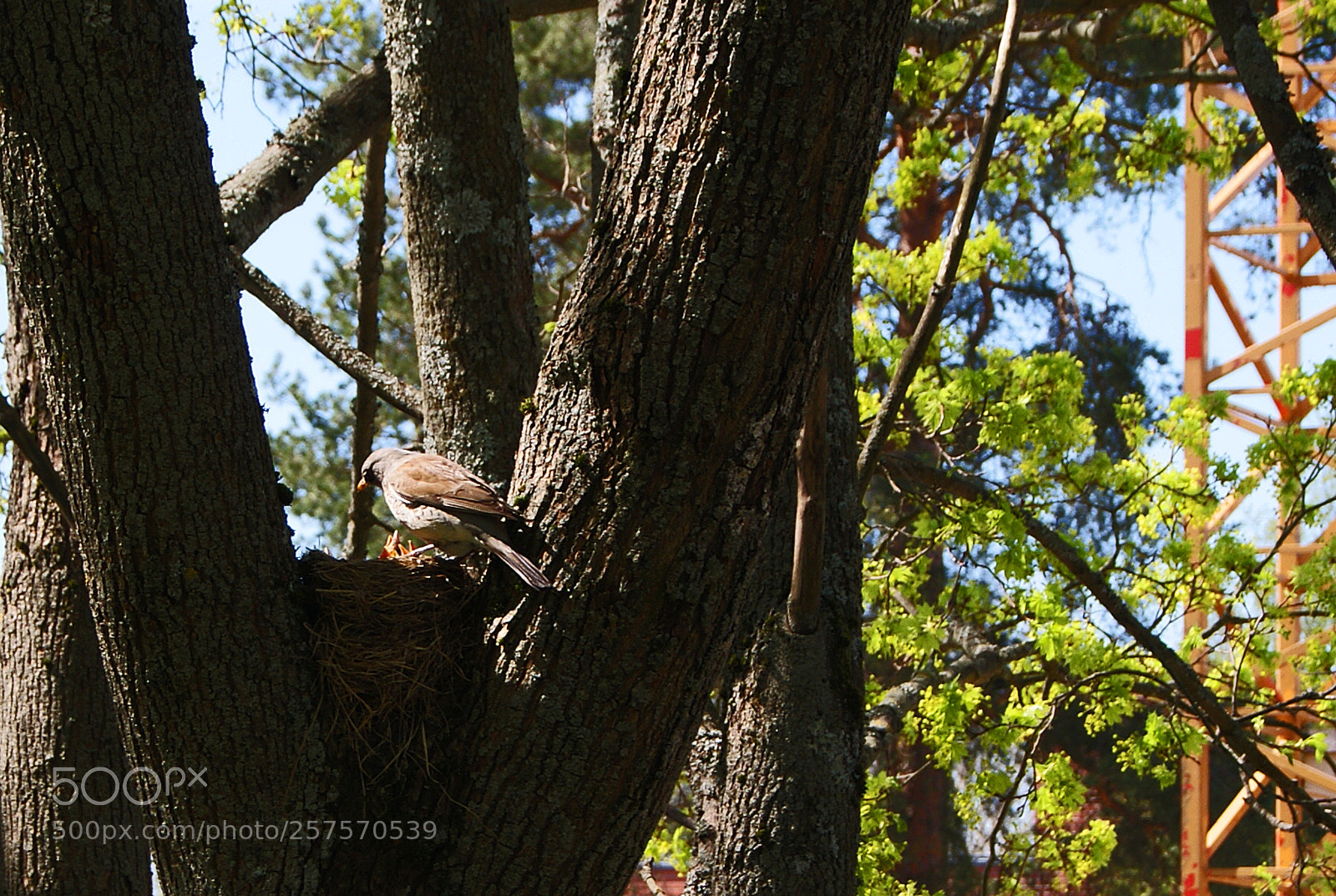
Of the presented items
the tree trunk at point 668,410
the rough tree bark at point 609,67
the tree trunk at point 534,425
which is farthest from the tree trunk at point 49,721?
the tree trunk at point 668,410

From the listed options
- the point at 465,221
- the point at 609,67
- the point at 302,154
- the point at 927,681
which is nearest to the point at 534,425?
the point at 465,221

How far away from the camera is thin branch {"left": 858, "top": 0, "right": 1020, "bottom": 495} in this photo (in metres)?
3.26

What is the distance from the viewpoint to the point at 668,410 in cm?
211

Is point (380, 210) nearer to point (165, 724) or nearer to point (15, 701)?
point (15, 701)

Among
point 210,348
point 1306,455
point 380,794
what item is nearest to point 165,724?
point 380,794

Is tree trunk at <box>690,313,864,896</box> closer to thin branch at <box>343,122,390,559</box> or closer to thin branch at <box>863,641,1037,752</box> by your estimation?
thin branch at <box>863,641,1037,752</box>

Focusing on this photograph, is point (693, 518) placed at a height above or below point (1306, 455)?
below

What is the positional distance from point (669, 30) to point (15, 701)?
328cm

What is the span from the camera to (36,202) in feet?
7.23

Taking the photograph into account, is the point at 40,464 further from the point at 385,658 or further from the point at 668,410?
Answer: the point at 668,410

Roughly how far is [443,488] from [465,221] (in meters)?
1.18

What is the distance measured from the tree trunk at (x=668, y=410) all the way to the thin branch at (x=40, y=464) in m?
1.03

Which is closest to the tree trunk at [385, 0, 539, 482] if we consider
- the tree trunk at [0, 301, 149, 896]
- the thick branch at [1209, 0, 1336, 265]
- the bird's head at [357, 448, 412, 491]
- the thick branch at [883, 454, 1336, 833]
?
the bird's head at [357, 448, 412, 491]

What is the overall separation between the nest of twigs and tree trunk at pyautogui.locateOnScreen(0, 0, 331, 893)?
0.32 ft
